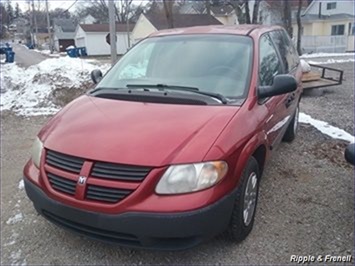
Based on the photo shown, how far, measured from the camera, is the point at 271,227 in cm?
333

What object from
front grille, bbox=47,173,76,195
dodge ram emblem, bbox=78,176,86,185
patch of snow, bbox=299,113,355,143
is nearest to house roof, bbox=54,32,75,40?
patch of snow, bbox=299,113,355,143

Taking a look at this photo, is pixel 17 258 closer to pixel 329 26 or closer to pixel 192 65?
pixel 192 65

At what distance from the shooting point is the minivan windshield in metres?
3.46

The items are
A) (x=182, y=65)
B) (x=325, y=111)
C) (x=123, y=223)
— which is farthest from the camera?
(x=325, y=111)

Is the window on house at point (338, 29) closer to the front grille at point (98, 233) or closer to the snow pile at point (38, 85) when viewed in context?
the snow pile at point (38, 85)

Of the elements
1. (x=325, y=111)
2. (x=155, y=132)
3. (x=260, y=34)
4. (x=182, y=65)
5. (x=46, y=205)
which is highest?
(x=260, y=34)

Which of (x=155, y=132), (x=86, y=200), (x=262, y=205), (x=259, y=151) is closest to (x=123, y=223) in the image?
(x=86, y=200)

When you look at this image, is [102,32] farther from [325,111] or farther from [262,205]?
[262,205]

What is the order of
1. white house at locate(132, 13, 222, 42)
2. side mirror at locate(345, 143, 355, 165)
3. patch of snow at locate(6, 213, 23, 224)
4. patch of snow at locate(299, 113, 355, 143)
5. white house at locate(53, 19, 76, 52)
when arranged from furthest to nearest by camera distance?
white house at locate(53, 19, 76, 52)
white house at locate(132, 13, 222, 42)
patch of snow at locate(299, 113, 355, 143)
patch of snow at locate(6, 213, 23, 224)
side mirror at locate(345, 143, 355, 165)

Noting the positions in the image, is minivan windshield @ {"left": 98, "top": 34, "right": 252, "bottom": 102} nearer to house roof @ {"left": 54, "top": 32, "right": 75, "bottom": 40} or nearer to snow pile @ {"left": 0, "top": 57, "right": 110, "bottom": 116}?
snow pile @ {"left": 0, "top": 57, "right": 110, "bottom": 116}

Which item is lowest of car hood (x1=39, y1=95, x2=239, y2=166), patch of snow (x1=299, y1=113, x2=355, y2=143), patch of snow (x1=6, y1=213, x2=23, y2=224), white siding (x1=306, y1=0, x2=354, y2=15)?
patch of snow (x1=6, y1=213, x2=23, y2=224)

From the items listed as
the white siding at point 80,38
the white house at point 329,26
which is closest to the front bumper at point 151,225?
the white house at point 329,26

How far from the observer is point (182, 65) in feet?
12.2

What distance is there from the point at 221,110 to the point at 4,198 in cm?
273
